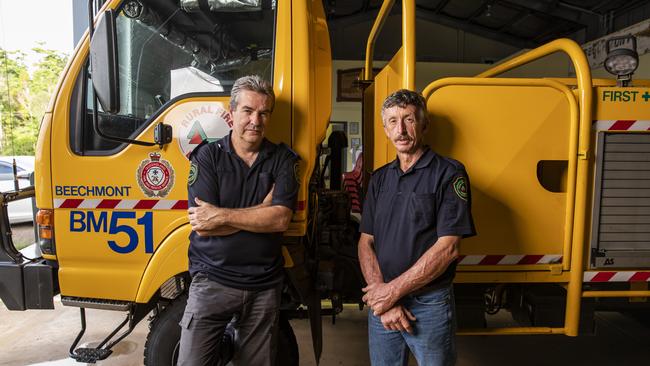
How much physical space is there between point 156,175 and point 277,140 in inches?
24.1

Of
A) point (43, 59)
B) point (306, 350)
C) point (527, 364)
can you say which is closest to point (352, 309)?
point (306, 350)

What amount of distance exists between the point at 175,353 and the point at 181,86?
134cm

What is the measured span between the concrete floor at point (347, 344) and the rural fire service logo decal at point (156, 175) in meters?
1.73

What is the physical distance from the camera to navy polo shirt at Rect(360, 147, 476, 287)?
5.16 feet

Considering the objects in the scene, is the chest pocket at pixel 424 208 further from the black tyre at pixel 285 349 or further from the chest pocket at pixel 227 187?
the black tyre at pixel 285 349

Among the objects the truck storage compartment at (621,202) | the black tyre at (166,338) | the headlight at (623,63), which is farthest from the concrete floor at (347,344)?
the headlight at (623,63)

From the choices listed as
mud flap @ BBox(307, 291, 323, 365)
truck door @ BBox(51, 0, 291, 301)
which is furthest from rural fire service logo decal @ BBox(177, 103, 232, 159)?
mud flap @ BBox(307, 291, 323, 365)

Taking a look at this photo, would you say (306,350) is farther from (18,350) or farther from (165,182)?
(18,350)

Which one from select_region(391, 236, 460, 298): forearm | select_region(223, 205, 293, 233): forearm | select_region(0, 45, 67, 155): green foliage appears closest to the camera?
select_region(391, 236, 460, 298): forearm

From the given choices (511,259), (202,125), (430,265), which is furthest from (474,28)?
(430,265)

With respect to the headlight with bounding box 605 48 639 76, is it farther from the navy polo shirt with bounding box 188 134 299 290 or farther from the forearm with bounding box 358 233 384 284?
the navy polo shirt with bounding box 188 134 299 290

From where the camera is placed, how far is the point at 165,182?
2006mm

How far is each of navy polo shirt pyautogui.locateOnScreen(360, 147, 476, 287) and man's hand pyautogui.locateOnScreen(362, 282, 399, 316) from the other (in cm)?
6

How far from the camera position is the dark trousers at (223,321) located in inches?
68.7
